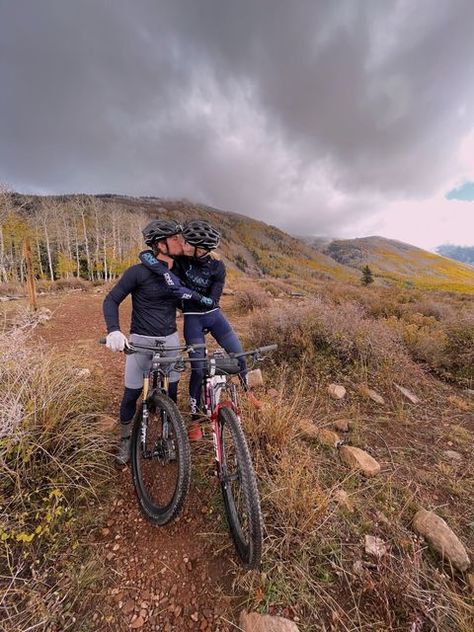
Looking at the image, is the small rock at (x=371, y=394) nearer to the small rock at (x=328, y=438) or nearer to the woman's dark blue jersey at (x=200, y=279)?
the small rock at (x=328, y=438)

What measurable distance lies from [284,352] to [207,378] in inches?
129

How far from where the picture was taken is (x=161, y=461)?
2.58 meters

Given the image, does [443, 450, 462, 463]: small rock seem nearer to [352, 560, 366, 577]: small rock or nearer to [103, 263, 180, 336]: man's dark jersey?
[352, 560, 366, 577]: small rock

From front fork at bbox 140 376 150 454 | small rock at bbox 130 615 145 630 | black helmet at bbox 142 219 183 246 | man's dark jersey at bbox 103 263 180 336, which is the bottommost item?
small rock at bbox 130 615 145 630

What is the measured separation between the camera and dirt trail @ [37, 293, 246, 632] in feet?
5.97

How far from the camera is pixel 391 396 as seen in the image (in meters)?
4.63

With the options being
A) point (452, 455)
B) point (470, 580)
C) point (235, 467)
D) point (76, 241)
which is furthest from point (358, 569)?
point (76, 241)

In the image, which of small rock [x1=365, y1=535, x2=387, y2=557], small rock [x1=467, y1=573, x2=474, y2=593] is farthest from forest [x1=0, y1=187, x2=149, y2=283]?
small rock [x1=467, y1=573, x2=474, y2=593]

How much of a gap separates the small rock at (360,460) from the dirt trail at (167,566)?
1493 mm

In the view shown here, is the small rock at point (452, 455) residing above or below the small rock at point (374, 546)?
below

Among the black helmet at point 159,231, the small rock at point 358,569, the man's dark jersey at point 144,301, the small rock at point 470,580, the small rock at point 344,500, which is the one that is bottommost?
the small rock at point 358,569

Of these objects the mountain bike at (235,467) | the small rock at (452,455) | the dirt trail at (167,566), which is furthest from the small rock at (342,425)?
the dirt trail at (167,566)

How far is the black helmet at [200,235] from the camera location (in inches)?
121

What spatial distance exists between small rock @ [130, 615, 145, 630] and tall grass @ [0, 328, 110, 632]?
355mm
